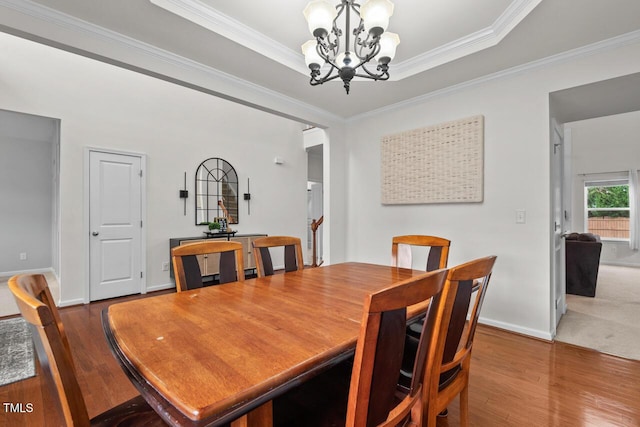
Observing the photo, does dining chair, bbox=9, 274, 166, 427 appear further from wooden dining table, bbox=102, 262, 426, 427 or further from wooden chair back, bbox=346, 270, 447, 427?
wooden chair back, bbox=346, 270, 447, 427

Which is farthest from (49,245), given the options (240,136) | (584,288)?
(584,288)

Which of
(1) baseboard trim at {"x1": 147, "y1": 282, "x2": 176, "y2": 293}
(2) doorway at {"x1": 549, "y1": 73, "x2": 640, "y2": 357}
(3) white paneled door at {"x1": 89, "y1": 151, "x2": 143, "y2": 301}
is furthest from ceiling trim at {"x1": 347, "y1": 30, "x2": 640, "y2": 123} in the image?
(1) baseboard trim at {"x1": 147, "y1": 282, "x2": 176, "y2": 293}

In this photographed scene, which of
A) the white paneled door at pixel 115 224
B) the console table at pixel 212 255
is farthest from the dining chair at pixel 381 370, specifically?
the white paneled door at pixel 115 224

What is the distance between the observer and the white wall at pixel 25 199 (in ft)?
17.4

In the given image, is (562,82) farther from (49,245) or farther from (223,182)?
(49,245)

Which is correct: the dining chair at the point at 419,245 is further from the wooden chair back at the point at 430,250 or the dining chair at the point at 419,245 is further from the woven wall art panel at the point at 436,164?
the woven wall art panel at the point at 436,164

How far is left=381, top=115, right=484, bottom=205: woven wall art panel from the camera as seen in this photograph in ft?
9.90

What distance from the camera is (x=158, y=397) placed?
0.70m

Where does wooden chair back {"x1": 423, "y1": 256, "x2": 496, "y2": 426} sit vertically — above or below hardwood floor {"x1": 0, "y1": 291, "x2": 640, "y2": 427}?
above

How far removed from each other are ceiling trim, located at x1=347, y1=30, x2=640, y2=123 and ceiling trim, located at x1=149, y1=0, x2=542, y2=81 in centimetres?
56

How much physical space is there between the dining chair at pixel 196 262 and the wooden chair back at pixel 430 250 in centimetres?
126

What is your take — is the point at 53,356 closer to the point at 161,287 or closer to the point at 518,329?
the point at 518,329

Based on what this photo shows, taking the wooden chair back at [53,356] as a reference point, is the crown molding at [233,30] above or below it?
above

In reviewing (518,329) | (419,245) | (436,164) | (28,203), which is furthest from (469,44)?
(28,203)
